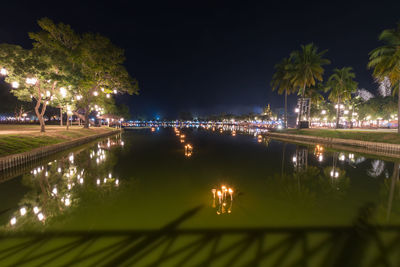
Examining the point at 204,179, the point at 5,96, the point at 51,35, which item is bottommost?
the point at 204,179

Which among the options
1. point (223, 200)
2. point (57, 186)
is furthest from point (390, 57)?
point (57, 186)

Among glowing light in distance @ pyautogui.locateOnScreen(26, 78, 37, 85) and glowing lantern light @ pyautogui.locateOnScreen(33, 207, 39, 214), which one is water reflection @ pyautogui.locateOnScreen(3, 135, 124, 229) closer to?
glowing lantern light @ pyautogui.locateOnScreen(33, 207, 39, 214)

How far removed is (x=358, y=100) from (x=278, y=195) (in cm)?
9730

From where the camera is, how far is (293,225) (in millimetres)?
7746

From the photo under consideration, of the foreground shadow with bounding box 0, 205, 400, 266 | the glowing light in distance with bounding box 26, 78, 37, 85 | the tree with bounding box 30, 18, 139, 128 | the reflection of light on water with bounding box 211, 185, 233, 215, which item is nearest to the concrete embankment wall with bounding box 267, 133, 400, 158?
the foreground shadow with bounding box 0, 205, 400, 266

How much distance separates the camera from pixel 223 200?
10.3m

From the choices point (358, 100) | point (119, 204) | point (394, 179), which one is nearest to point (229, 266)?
point (119, 204)

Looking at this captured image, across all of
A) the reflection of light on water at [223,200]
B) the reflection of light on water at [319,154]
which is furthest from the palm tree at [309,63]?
the reflection of light on water at [223,200]

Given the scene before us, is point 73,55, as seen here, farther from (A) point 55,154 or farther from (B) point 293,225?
(B) point 293,225

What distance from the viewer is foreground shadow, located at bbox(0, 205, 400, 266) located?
5758 millimetres

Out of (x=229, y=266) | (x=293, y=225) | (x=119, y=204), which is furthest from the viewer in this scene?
(x=119, y=204)

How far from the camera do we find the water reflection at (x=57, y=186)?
8.48 meters

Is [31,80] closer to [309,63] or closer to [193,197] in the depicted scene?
[193,197]

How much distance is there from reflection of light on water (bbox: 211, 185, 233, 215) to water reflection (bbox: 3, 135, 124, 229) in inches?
226
